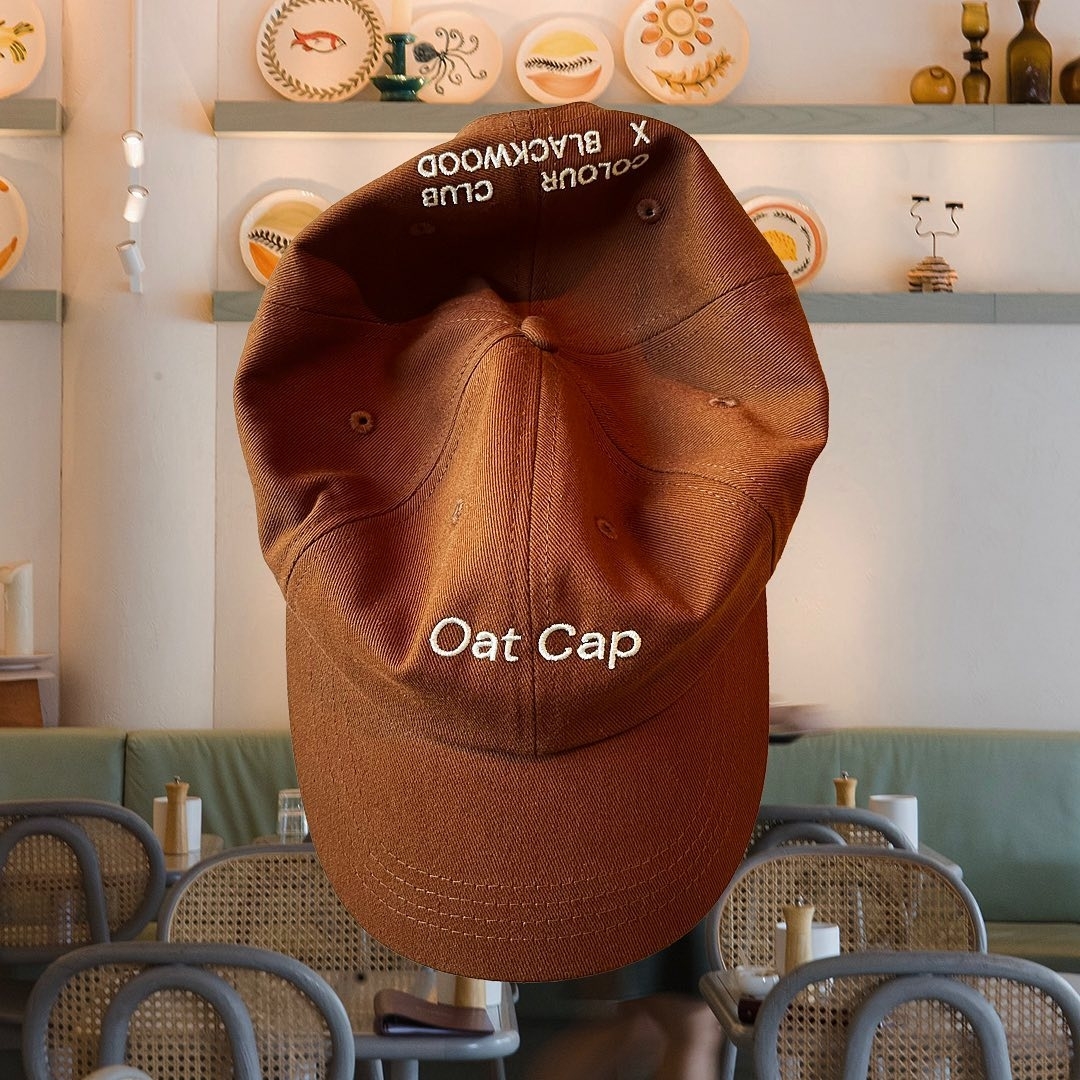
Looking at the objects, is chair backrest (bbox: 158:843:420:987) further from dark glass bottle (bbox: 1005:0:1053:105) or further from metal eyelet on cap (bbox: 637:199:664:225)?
dark glass bottle (bbox: 1005:0:1053:105)

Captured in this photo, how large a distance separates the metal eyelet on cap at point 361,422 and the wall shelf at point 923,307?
14.0 feet

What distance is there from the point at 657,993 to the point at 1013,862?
3.96ft

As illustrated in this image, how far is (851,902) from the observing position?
3.09 meters

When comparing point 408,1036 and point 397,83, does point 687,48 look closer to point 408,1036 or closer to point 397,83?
point 397,83

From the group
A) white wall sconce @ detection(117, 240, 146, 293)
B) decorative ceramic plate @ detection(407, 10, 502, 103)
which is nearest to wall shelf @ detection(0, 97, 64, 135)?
white wall sconce @ detection(117, 240, 146, 293)

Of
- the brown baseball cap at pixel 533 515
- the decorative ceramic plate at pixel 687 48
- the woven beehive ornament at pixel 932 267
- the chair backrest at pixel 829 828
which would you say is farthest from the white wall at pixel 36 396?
the brown baseball cap at pixel 533 515

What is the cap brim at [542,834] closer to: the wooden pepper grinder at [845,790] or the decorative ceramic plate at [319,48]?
the wooden pepper grinder at [845,790]

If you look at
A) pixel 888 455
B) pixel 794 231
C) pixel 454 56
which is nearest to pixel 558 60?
pixel 454 56

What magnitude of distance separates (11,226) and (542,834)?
471 centimetres

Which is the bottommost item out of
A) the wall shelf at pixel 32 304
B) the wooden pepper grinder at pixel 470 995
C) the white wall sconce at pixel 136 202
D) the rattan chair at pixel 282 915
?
the wooden pepper grinder at pixel 470 995

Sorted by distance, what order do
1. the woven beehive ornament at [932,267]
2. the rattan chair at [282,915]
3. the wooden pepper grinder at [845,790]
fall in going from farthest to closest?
the woven beehive ornament at [932,267], the wooden pepper grinder at [845,790], the rattan chair at [282,915]

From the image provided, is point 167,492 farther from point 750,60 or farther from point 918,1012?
point 918,1012

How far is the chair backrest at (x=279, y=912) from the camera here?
9.46 ft

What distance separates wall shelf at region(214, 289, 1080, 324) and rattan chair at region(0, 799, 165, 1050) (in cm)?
197
